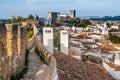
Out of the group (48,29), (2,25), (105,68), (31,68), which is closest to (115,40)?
(105,68)

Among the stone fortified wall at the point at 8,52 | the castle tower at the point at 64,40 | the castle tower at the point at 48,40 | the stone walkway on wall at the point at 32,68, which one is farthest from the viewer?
the castle tower at the point at 64,40

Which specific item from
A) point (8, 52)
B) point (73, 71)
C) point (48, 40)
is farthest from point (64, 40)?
point (8, 52)

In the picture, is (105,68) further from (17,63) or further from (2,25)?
(2,25)

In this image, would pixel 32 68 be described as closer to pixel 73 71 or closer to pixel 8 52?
Answer: pixel 73 71

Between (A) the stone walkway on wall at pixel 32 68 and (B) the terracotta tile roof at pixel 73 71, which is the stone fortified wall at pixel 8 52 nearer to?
(A) the stone walkway on wall at pixel 32 68

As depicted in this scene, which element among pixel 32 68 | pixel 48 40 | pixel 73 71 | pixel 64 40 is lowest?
pixel 73 71

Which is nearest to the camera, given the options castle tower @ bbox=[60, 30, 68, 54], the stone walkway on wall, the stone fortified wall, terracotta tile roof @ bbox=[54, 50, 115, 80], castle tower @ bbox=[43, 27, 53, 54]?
the stone fortified wall

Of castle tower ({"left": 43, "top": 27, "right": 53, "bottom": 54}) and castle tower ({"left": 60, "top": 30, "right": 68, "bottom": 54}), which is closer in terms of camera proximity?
castle tower ({"left": 43, "top": 27, "right": 53, "bottom": 54})

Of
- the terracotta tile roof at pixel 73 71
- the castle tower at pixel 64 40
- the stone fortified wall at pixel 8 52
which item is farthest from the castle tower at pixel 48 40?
the stone fortified wall at pixel 8 52

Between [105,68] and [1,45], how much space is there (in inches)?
644

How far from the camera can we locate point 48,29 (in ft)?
62.1

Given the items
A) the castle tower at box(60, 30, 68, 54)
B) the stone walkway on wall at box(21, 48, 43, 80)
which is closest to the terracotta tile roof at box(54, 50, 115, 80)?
the stone walkway on wall at box(21, 48, 43, 80)

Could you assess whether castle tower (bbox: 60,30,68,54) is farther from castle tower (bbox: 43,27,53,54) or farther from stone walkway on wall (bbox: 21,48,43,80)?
stone walkway on wall (bbox: 21,48,43,80)

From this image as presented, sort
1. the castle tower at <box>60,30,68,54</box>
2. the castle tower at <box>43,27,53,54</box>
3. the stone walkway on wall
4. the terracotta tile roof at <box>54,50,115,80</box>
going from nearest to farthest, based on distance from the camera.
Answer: the stone walkway on wall
the terracotta tile roof at <box>54,50,115,80</box>
the castle tower at <box>43,27,53,54</box>
the castle tower at <box>60,30,68,54</box>
